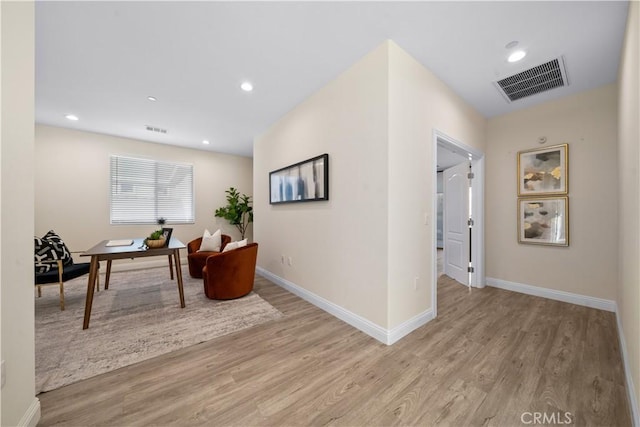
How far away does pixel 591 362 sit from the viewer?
1772 millimetres

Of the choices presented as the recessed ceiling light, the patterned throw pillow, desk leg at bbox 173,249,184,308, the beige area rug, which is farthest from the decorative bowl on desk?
the recessed ceiling light

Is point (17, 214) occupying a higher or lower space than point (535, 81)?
lower

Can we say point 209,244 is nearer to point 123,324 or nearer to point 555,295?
point 123,324

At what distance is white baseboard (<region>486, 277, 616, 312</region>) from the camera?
2.72 m

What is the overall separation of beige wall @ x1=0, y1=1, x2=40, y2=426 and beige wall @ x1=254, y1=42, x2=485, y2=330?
2.21m

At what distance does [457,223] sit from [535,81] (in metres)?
2.07

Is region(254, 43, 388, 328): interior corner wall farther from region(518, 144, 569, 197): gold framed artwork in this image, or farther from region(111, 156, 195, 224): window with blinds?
region(111, 156, 195, 224): window with blinds

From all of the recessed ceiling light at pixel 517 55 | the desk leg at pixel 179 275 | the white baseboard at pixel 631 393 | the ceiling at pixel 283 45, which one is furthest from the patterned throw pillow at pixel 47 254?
the recessed ceiling light at pixel 517 55

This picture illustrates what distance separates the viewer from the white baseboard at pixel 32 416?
3.79 ft

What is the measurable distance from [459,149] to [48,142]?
6741 millimetres

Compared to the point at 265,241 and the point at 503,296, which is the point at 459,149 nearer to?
the point at 503,296

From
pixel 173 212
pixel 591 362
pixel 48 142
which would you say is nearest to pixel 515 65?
pixel 591 362

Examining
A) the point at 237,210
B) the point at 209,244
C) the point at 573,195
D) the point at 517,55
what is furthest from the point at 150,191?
the point at 573,195

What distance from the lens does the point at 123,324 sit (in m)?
2.38
